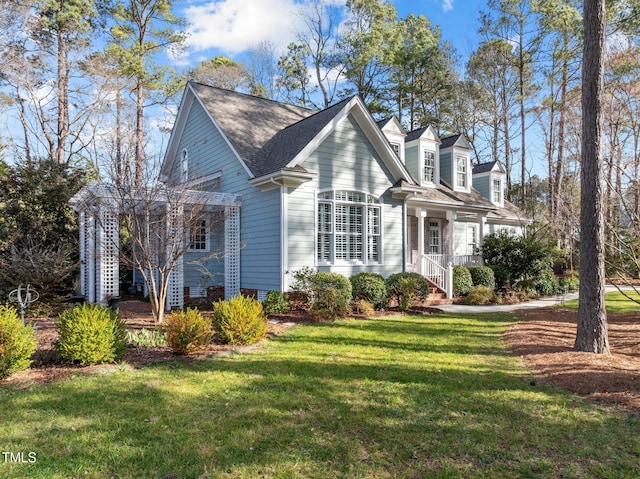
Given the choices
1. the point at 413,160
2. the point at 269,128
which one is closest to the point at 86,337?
the point at 269,128

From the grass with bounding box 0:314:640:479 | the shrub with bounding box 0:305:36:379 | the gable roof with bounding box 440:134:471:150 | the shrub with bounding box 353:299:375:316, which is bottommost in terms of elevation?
the grass with bounding box 0:314:640:479

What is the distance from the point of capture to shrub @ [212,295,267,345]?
24.7 ft

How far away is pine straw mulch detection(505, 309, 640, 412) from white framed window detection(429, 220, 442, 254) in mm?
9210

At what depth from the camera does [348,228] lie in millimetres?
13320

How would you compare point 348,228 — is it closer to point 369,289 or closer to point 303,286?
point 369,289

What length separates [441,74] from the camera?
1177 inches

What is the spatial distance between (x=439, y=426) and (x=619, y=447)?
155 centimetres

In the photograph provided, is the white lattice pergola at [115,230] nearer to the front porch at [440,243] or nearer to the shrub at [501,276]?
the front porch at [440,243]

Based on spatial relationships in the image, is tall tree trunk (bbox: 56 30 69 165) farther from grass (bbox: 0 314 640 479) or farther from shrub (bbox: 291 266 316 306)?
grass (bbox: 0 314 640 479)

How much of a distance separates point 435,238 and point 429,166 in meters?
3.45

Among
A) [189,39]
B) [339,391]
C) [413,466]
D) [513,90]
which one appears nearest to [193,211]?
[339,391]

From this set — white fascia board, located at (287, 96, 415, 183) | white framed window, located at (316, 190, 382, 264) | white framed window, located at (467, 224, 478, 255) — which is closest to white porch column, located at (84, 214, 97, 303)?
white fascia board, located at (287, 96, 415, 183)

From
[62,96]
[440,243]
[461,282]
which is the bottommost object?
[461,282]

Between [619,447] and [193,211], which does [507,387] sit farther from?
[193,211]
